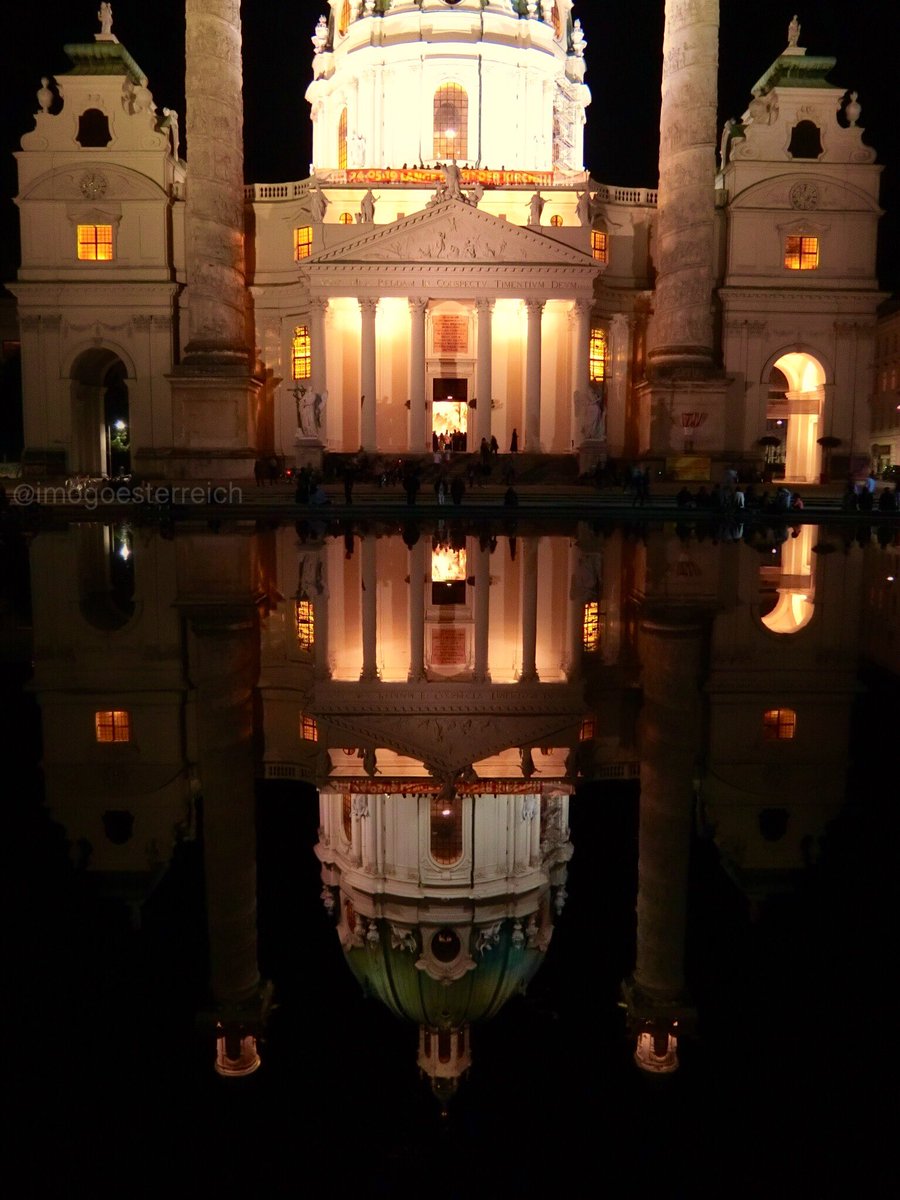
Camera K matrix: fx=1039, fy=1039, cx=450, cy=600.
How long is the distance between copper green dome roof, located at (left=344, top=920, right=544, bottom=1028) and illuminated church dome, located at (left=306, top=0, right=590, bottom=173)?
192ft

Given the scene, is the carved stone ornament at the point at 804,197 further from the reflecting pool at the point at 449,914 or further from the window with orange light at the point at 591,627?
the reflecting pool at the point at 449,914

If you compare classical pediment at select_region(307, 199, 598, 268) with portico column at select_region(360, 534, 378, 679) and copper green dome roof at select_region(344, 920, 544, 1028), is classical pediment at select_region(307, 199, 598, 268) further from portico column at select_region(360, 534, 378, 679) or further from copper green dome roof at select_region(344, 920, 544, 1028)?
copper green dome roof at select_region(344, 920, 544, 1028)

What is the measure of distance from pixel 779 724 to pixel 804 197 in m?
49.8

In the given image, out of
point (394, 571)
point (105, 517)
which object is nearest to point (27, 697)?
point (394, 571)

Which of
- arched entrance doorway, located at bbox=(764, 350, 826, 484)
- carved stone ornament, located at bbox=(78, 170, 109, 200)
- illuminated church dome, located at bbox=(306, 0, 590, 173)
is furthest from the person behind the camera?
illuminated church dome, located at bbox=(306, 0, 590, 173)

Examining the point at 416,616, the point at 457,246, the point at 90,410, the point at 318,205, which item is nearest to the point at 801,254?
the point at 457,246

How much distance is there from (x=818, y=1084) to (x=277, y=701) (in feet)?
19.8

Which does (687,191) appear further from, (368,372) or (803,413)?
(803,413)

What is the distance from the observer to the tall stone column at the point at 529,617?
32.8 feet

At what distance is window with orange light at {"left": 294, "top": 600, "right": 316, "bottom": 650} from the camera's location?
11688 millimetres

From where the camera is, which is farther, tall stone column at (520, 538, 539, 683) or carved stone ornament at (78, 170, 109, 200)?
carved stone ornament at (78, 170, 109, 200)

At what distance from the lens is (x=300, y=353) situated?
171 feet

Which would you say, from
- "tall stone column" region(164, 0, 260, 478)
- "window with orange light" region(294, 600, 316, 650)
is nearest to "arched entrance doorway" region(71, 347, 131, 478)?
"tall stone column" region(164, 0, 260, 478)

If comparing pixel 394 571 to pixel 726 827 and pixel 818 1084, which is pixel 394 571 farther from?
pixel 818 1084
